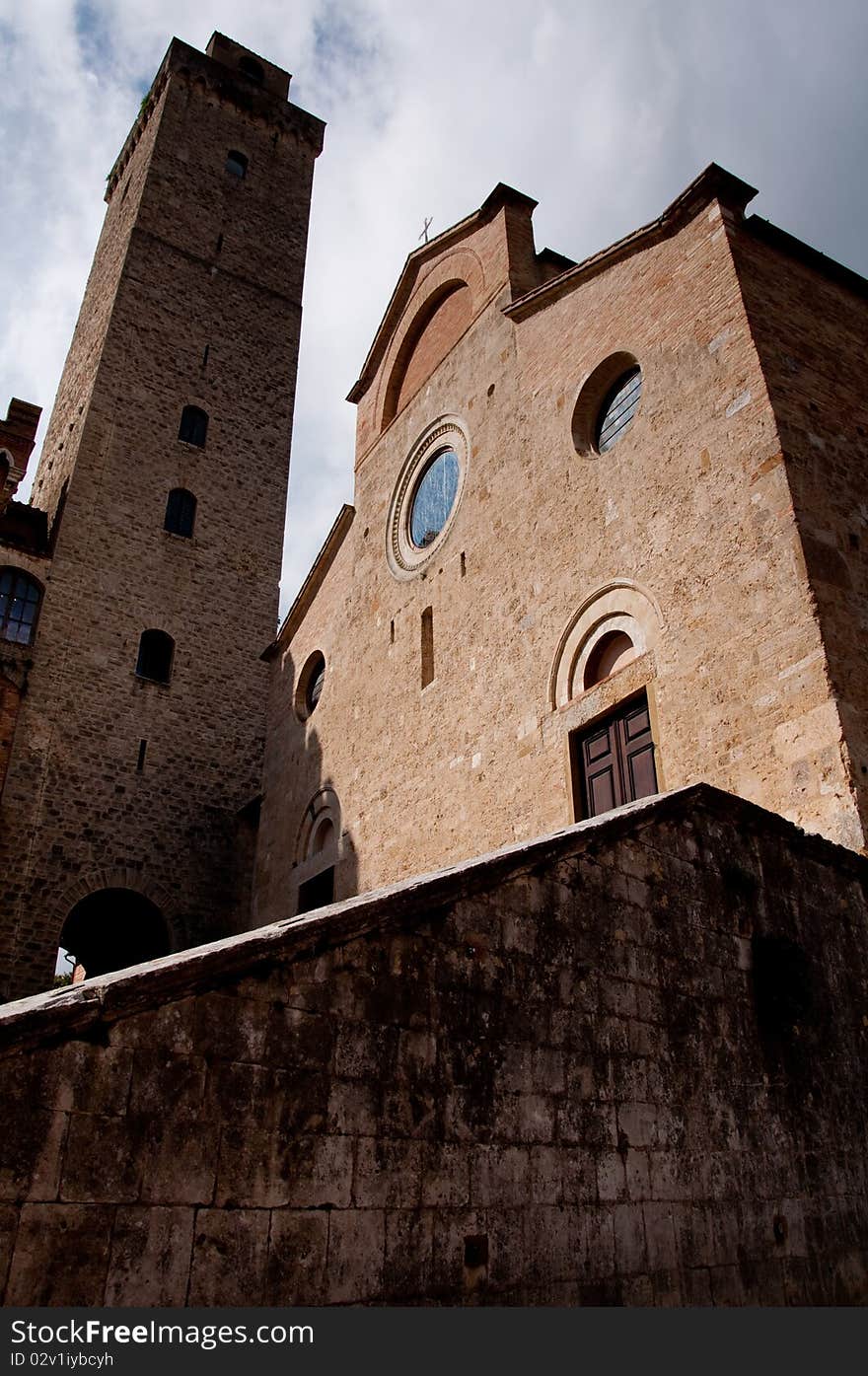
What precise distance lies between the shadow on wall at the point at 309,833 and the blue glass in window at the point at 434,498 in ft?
9.45

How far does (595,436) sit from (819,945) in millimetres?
5849

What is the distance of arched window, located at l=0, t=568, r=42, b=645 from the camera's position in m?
16.9

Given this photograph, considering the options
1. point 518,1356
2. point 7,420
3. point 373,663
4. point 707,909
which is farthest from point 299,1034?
point 7,420

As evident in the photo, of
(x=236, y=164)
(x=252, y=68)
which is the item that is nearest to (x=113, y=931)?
(x=236, y=164)

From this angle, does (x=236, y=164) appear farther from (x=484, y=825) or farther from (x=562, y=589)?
(x=484, y=825)

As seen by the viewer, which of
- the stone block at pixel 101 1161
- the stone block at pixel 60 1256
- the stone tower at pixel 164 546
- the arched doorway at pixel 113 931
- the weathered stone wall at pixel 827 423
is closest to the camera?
the stone block at pixel 60 1256

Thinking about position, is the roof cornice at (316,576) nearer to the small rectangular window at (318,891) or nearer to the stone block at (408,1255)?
the small rectangular window at (318,891)

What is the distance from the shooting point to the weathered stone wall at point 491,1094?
3.02 m

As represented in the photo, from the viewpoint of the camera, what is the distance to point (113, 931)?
19.0 metres

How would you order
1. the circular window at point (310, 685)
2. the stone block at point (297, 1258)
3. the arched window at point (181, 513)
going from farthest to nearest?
the arched window at point (181, 513)
the circular window at point (310, 685)
the stone block at point (297, 1258)

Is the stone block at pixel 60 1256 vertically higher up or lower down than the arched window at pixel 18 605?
lower down

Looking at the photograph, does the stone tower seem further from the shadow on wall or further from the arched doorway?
the shadow on wall

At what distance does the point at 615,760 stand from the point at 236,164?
2300cm

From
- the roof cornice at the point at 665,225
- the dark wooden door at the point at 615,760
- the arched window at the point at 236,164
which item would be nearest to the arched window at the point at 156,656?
the roof cornice at the point at 665,225
